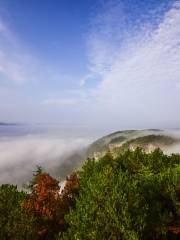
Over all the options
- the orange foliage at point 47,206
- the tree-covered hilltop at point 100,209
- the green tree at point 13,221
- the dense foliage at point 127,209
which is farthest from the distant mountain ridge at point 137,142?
the green tree at point 13,221

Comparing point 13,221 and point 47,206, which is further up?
point 47,206

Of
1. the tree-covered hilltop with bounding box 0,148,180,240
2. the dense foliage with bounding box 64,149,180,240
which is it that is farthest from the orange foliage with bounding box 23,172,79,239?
the dense foliage with bounding box 64,149,180,240

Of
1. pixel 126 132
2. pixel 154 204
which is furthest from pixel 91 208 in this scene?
pixel 126 132

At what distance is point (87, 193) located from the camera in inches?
1576

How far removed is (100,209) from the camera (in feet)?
122

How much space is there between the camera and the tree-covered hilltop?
118 feet

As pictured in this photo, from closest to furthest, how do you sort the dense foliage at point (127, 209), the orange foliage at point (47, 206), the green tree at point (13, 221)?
the dense foliage at point (127, 209), the green tree at point (13, 221), the orange foliage at point (47, 206)

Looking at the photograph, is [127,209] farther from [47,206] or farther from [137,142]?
[137,142]

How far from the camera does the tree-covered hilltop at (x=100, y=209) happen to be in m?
35.9

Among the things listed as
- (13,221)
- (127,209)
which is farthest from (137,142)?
(127,209)

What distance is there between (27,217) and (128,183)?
41.9 feet

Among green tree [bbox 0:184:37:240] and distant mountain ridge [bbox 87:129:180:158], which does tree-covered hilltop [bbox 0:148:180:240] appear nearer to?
green tree [bbox 0:184:37:240]

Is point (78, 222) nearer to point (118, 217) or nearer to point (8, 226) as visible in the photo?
point (118, 217)

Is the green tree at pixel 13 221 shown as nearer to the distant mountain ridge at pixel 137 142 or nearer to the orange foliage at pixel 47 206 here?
the orange foliage at pixel 47 206
